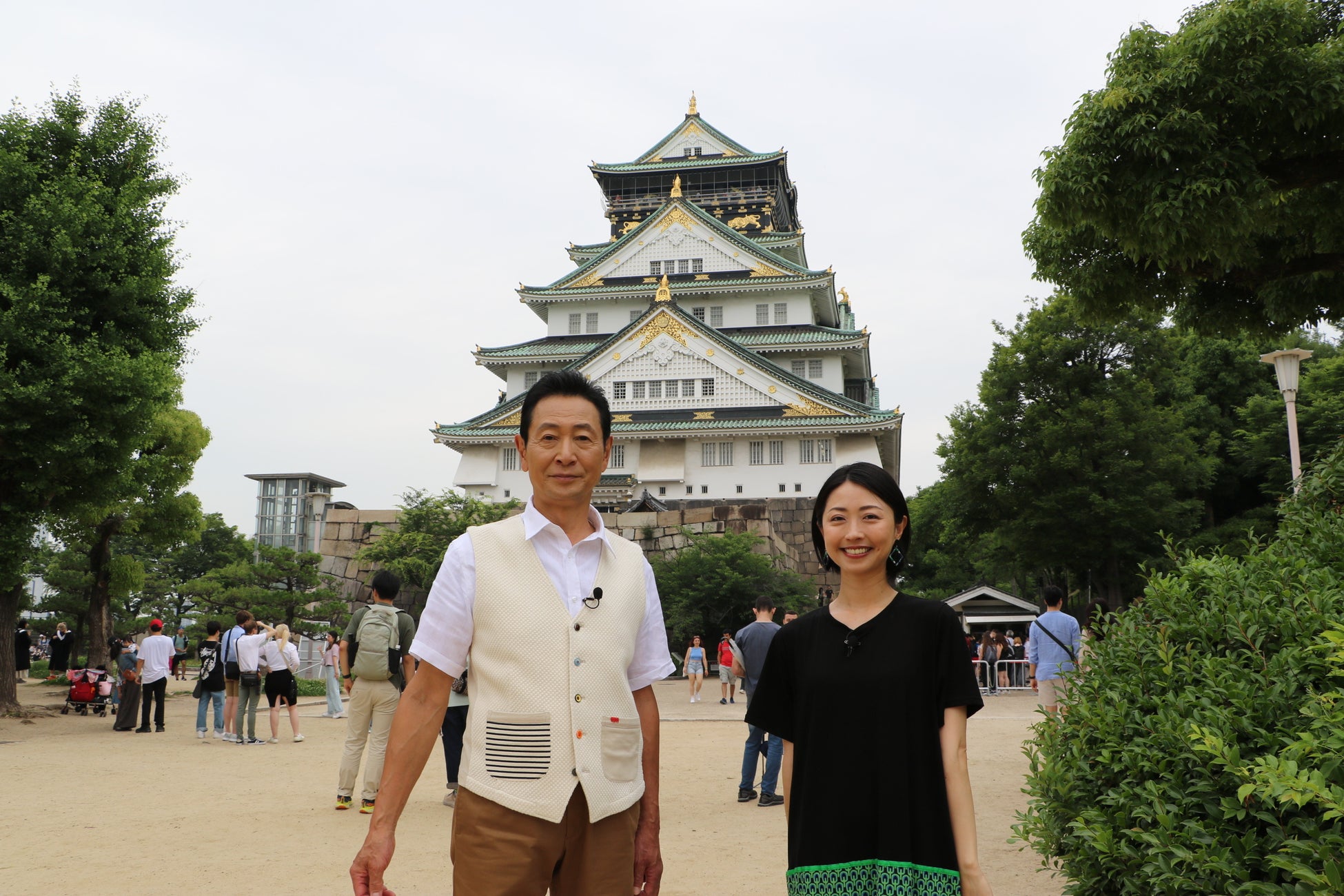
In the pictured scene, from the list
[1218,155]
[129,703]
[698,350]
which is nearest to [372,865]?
[1218,155]

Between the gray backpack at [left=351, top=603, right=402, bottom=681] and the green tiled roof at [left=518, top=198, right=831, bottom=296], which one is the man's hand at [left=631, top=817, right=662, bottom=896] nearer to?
the gray backpack at [left=351, top=603, right=402, bottom=681]

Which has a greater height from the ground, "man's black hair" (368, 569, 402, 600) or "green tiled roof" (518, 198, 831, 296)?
"green tiled roof" (518, 198, 831, 296)

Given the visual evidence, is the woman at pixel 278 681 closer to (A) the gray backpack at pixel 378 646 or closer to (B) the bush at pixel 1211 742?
(A) the gray backpack at pixel 378 646

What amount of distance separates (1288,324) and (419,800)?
871 centimetres

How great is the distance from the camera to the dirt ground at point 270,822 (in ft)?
18.1

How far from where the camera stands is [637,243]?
134ft

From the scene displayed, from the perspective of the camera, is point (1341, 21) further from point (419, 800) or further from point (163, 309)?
point (163, 309)

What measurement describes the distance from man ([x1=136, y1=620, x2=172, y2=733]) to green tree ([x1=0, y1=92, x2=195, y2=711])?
2.57 meters

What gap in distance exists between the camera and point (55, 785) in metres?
9.07

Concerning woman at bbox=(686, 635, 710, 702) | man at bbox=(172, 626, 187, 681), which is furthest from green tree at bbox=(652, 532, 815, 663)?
man at bbox=(172, 626, 187, 681)

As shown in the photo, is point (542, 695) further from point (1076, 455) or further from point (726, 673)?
point (1076, 455)

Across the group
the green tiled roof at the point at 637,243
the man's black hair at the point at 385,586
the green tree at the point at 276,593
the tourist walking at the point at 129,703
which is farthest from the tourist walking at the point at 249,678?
the green tiled roof at the point at 637,243

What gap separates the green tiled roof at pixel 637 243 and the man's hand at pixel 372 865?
3740cm

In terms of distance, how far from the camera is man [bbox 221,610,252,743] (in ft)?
39.2
